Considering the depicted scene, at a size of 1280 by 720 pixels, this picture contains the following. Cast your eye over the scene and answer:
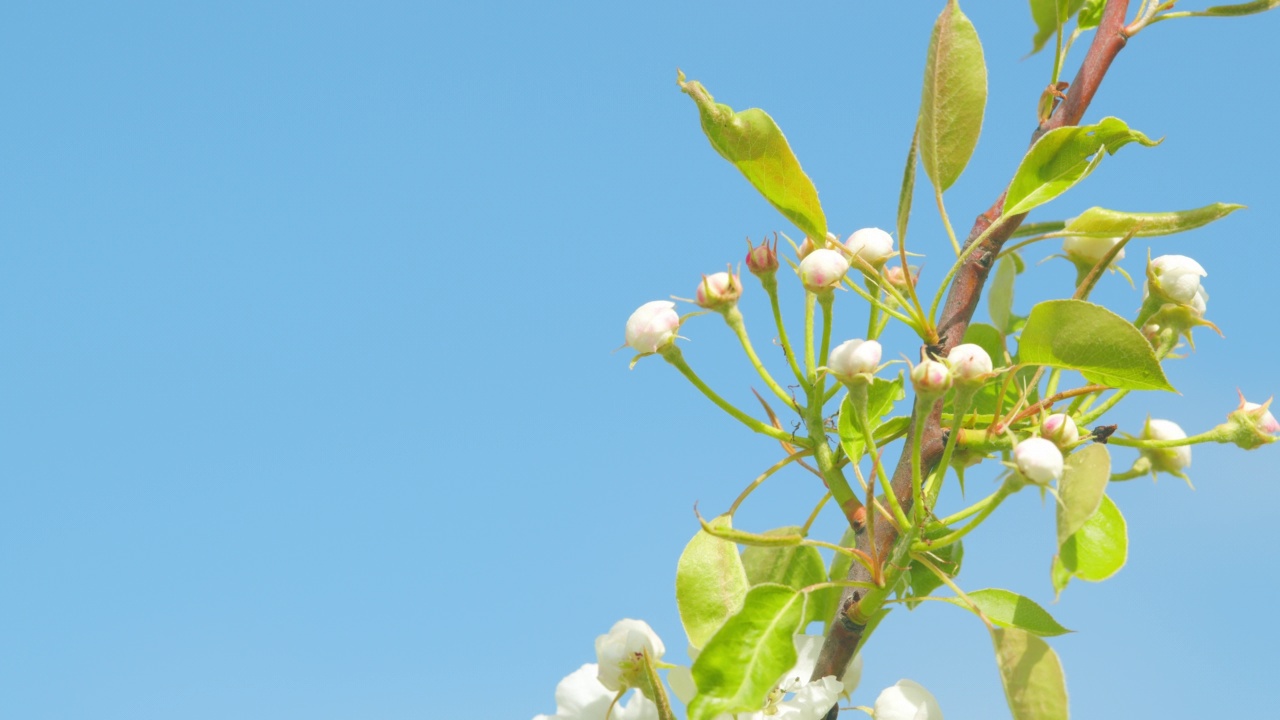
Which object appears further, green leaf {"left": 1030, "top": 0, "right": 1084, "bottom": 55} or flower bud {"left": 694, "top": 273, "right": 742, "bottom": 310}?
green leaf {"left": 1030, "top": 0, "right": 1084, "bottom": 55}

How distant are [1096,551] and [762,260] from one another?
0.51 meters

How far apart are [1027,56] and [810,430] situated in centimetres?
95

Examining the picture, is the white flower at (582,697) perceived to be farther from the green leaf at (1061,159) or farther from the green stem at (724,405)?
the green leaf at (1061,159)

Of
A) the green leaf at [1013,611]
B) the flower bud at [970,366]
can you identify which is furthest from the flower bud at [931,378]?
the green leaf at [1013,611]

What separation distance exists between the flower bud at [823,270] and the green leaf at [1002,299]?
1.52 feet

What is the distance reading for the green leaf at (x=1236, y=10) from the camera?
164 cm

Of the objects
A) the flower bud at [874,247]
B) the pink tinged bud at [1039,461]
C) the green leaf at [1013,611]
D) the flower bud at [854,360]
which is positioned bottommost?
the green leaf at [1013,611]

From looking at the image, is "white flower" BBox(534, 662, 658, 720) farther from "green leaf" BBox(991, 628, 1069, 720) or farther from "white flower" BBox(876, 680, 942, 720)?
"green leaf" BBox(991, 628, 1069, 720)

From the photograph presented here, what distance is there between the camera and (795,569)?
1560 mm

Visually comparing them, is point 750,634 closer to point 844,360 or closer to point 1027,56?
point 844,360

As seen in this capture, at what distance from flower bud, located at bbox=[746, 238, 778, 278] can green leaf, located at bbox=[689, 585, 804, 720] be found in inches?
15.5

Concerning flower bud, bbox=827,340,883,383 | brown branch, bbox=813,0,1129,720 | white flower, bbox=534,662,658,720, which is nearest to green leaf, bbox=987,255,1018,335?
brown branch, bbox=813,0,1129,720

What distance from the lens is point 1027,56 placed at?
2.00 metres

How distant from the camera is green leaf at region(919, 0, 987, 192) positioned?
4.50ft
